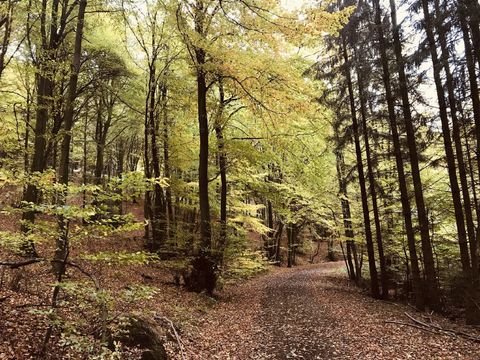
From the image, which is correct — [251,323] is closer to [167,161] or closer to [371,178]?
[371,178]

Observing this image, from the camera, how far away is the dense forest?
19.9 ft

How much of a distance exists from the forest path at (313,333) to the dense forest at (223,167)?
8cm

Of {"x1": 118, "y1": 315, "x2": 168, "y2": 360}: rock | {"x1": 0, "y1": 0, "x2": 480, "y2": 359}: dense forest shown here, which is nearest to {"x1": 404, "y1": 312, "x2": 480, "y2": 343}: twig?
{"x1": 0, "y1": 0, "x2": 480, "y2": 359}: dense forest

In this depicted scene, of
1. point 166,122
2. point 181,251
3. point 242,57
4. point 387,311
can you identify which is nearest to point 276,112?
point 242,57

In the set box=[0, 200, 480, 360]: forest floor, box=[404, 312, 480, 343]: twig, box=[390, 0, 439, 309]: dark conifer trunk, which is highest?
box=[390, 0, 439, 309]: dark conifer trunk

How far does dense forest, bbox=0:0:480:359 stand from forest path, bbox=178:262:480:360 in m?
0.08

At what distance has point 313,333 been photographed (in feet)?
30.0

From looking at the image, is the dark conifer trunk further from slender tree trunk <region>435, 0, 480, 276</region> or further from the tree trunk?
slender tree trunk <region>435, 0, 480, 276</region>

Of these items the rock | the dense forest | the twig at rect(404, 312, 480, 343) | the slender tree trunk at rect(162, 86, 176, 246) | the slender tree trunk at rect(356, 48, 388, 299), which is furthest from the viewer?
the slender tree trunk at rect(162, 86, 176, 246)

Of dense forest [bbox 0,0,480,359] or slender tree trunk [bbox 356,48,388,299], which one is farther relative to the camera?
slender tree trunk [bbox 356,48,388,299]

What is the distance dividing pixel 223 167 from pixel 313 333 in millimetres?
7859

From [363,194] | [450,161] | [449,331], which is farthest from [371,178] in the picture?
[449,331]

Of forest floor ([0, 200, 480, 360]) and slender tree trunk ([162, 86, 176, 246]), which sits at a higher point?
slender tree trunk ([162, 86, 176, 246])

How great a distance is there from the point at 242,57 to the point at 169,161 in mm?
7155
